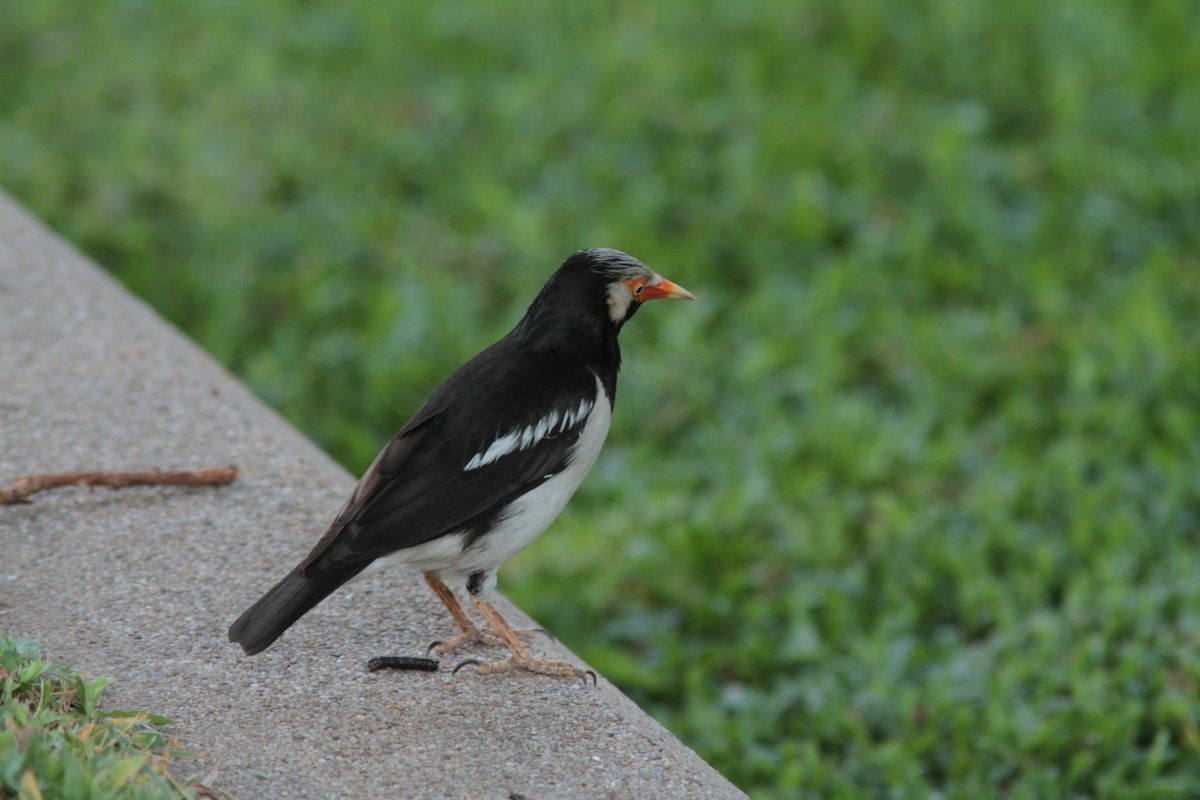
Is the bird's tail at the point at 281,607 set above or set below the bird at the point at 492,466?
below

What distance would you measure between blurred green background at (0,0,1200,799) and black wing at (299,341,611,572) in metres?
1.33

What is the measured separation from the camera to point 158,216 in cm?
680

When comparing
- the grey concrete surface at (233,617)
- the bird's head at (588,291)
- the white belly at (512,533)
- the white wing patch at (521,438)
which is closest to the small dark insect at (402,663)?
the grey concrete surface at (233,617)

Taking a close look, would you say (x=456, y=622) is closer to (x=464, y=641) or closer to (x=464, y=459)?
(x=464, y=641)

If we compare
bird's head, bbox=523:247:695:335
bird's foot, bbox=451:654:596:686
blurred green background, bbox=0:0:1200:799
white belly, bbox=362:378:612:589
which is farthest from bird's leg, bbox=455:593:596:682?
blurred green background, bbox=0:0:1200:799

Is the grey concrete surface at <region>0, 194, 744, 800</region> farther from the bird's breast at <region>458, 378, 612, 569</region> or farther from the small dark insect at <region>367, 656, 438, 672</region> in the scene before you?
the bird's breast at <region>458, 378, 612, 569</region>

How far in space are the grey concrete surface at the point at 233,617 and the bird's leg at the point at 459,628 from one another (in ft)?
0.13

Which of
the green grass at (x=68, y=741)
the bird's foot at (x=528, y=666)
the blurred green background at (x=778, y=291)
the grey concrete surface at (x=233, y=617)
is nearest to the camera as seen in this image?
the green grass at (x=68, y=741)

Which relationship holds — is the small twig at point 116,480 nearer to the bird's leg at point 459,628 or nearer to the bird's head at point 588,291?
the bird's leg at point 459,628

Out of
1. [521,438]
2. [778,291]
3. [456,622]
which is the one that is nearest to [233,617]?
[456,622]

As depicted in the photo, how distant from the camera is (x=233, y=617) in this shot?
130 inches

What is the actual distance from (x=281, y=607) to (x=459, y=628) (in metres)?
0.49

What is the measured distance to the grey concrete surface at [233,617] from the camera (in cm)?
286

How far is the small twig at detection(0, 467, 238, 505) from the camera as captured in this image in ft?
11.9
